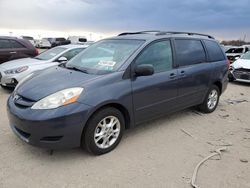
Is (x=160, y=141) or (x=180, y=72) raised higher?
(x=180, y=72)

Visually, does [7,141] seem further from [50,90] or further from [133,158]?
[133,158]

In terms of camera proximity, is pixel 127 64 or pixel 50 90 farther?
pixel 127 64

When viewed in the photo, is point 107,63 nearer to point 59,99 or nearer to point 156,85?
point 156,85

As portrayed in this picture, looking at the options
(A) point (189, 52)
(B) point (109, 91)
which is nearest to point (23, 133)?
(B) point (109, 91)

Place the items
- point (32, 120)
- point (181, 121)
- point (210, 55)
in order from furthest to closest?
point (210, 55) < point (181, 121) < point (32, 120)

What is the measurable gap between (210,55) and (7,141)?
4.25 m

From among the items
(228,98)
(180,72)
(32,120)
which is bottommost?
(228,98)

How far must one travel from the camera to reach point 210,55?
5.56 m

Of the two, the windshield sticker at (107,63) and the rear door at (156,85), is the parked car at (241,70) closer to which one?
the rear door at (156,85)

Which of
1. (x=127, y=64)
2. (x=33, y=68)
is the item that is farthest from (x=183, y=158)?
(x=33, y=68)

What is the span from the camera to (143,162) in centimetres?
349

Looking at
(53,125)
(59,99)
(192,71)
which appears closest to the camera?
(53,125)

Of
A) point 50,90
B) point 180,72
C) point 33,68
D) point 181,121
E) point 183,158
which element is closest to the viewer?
point 50,90

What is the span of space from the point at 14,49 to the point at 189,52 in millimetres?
6966
